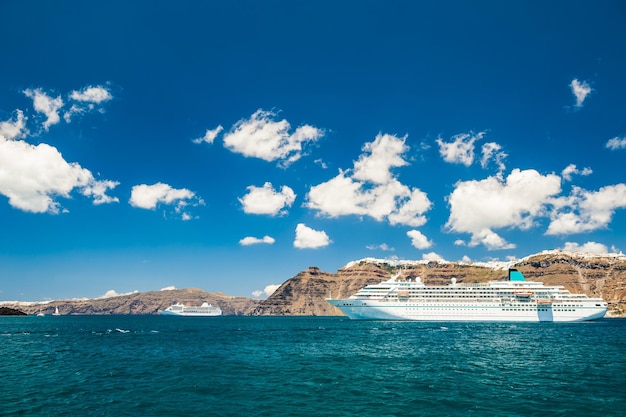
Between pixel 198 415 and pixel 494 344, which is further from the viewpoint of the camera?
pixel 494 344

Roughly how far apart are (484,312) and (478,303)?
10.6 ft

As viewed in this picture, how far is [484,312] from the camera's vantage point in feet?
438

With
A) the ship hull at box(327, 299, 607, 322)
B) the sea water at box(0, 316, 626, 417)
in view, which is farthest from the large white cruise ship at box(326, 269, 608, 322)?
the sea water at box(0, 316, 626, 417)

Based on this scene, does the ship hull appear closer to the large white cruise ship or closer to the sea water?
the large white cruise ship

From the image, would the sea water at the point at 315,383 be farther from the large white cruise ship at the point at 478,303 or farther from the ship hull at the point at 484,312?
the large white cruise ship at the point at 478,303

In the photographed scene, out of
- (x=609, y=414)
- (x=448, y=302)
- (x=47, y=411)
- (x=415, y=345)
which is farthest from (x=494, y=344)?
(x=448, y=302)

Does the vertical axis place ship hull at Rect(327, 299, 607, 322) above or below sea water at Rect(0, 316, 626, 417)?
below

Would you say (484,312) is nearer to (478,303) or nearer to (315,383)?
(478,303)

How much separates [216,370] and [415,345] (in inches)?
1282

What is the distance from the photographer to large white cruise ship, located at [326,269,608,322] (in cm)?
13400

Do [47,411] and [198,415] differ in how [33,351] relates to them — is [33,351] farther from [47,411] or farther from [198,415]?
[198,415]

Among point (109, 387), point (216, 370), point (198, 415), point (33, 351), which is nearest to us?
point (198, 415)

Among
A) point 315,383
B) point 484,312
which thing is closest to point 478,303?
point 484,312

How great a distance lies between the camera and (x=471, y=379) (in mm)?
33625
